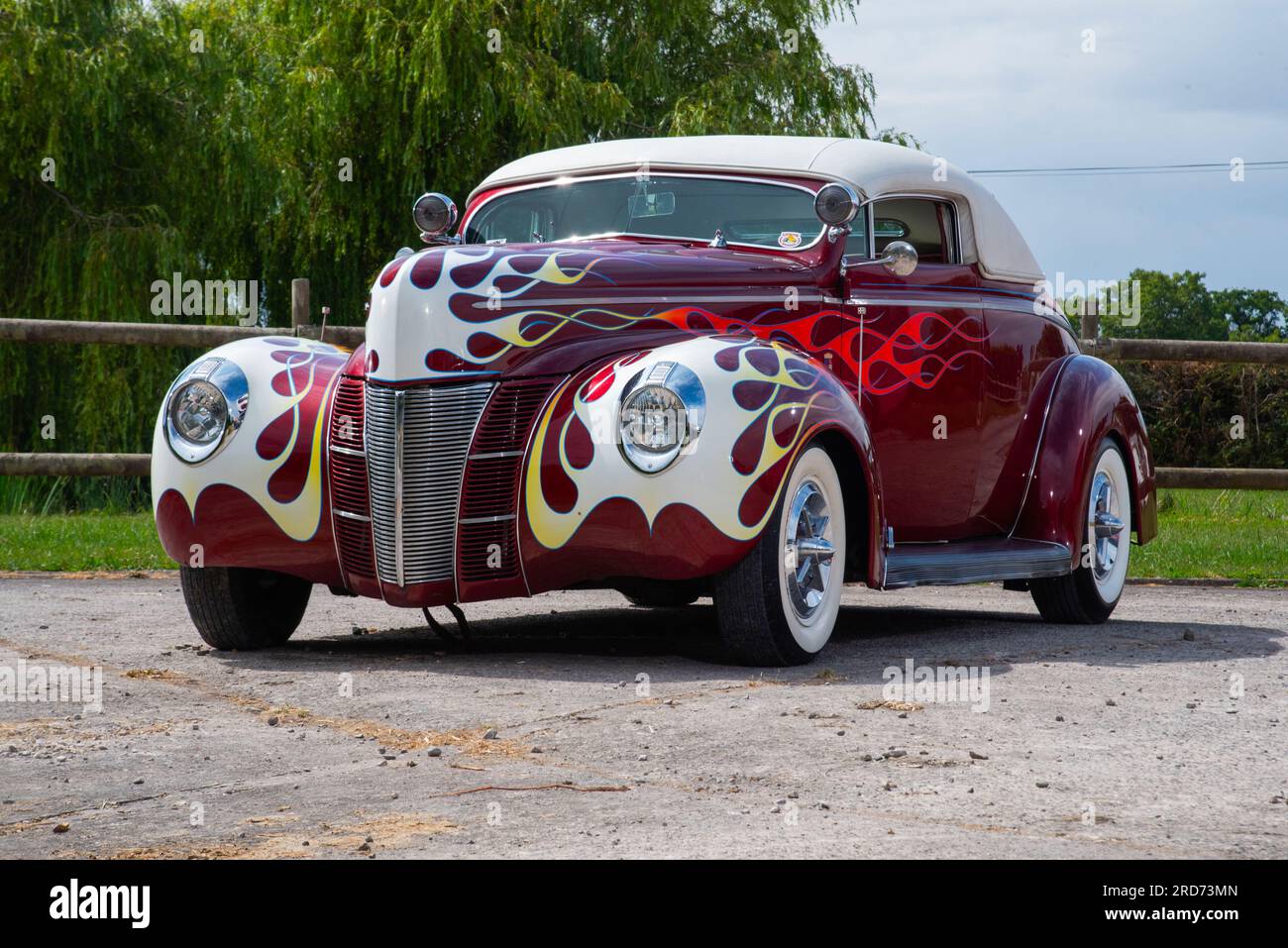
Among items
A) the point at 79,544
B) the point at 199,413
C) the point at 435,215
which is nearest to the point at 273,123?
the point at 79,544

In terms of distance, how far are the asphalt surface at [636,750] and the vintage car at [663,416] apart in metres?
0.34

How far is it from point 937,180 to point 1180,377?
15911 mm

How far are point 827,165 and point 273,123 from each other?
46.4ft

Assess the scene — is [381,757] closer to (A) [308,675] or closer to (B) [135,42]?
(A) [308,675]

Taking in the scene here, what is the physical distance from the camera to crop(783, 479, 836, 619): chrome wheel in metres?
5.83

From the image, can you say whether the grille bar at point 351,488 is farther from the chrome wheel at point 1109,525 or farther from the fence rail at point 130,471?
the fence rail at point 130,471

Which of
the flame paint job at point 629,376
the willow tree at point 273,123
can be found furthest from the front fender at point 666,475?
the willow tree at point 273,123

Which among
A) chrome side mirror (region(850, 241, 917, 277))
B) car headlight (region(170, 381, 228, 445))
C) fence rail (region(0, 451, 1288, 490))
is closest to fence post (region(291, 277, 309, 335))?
fence rail (region(0, 451, 1288, 490))

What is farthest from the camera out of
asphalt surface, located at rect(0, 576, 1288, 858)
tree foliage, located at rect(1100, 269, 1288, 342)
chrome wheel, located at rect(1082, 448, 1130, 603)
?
tree foliage, located at rect(1100, 269, 1288, 342)

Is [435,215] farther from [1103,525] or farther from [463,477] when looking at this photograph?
[1103,525]

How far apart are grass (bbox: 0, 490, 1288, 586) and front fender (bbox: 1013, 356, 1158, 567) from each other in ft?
9.40

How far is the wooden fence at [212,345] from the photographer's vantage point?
38.9 ft

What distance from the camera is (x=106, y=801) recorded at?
382 centimetres

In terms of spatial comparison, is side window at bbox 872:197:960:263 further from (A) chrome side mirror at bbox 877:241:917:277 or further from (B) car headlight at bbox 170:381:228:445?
(B) car headlight at bbox 170:381:228:445
